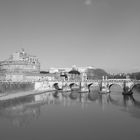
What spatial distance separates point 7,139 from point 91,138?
455cm

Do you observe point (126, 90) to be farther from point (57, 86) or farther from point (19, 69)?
point (19, 69)

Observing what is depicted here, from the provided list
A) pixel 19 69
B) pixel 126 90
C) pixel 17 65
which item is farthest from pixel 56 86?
pixel 126 90

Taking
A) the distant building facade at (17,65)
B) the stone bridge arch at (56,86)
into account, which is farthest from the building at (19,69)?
the stone bridge arch at (56,86)

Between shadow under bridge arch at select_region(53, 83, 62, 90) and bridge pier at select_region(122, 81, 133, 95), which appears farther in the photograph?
shadow under bridge arch at select_region(53, 83, 62, 90)

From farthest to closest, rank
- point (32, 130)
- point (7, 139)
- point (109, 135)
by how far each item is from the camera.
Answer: point (32, 130), point (109, 135), point (7, 139)

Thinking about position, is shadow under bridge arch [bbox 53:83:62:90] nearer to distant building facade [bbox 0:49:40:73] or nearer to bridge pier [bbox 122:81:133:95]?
distant building facade [bbox 0:49:40:73]

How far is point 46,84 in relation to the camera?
4066 centimetres

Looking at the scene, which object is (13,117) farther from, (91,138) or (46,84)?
(46,84)

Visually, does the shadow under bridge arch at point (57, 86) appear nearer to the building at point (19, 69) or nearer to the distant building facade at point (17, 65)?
the building at point (19, 69)

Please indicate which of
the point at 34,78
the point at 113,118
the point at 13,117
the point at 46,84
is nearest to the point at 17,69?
the point at 34,78

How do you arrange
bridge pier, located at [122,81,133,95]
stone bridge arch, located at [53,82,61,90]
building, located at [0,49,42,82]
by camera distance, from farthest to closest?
building, located at [0,49,42,82] → stone bridge arch, located at [53,82,61,90] → bridge pier, located at [122,81,133,95]

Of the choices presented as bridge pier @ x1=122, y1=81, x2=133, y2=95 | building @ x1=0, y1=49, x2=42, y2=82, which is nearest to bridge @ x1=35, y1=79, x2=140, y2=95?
bridge pier @ x1=122, y1=81, x2=133, y2=95

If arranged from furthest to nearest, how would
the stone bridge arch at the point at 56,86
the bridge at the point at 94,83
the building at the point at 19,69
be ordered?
1. the building at the point at 19,69
2. the stone bridge arch at the point at 56,86
3. the bridge at the point at 94,83

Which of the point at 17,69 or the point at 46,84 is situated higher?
the point at 17,69
